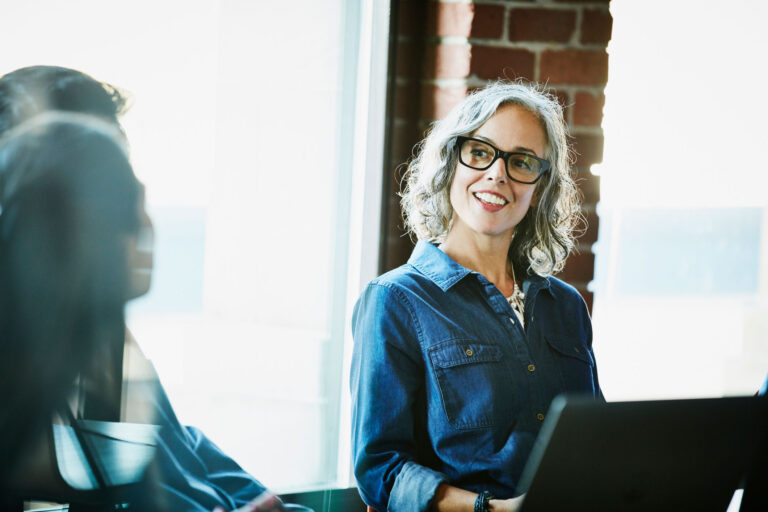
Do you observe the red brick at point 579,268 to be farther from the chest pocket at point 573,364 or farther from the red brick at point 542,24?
the red brick at point 542,24

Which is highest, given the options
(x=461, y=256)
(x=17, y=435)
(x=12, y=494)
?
(x=461, y=256)

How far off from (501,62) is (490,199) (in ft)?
1.30

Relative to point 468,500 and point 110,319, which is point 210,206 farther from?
point 468,500

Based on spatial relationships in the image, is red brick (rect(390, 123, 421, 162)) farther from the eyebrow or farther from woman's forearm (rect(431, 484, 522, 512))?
woman's forearm (rect(431, 484, 522, 512))

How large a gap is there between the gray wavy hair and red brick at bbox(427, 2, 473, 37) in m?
0.16

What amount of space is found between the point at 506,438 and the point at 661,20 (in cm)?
128

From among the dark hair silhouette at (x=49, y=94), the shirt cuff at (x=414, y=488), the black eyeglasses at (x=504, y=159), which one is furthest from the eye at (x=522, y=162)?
the dark hair silhouette at (x=49, y=94)

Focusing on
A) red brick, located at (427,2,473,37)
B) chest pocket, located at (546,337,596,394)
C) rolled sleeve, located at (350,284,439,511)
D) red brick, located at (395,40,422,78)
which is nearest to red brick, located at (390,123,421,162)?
red brick, located at (395,40,422,78)

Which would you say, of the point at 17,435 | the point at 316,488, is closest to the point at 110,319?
the point at 17,435

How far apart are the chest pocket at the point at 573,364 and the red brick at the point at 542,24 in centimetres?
→ 72

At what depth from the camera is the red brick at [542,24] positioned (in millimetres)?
1554

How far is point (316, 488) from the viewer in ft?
5.19

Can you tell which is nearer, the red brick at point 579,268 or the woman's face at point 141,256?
the woman's face at point 141,256

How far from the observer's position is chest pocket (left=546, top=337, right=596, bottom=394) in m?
1.35
